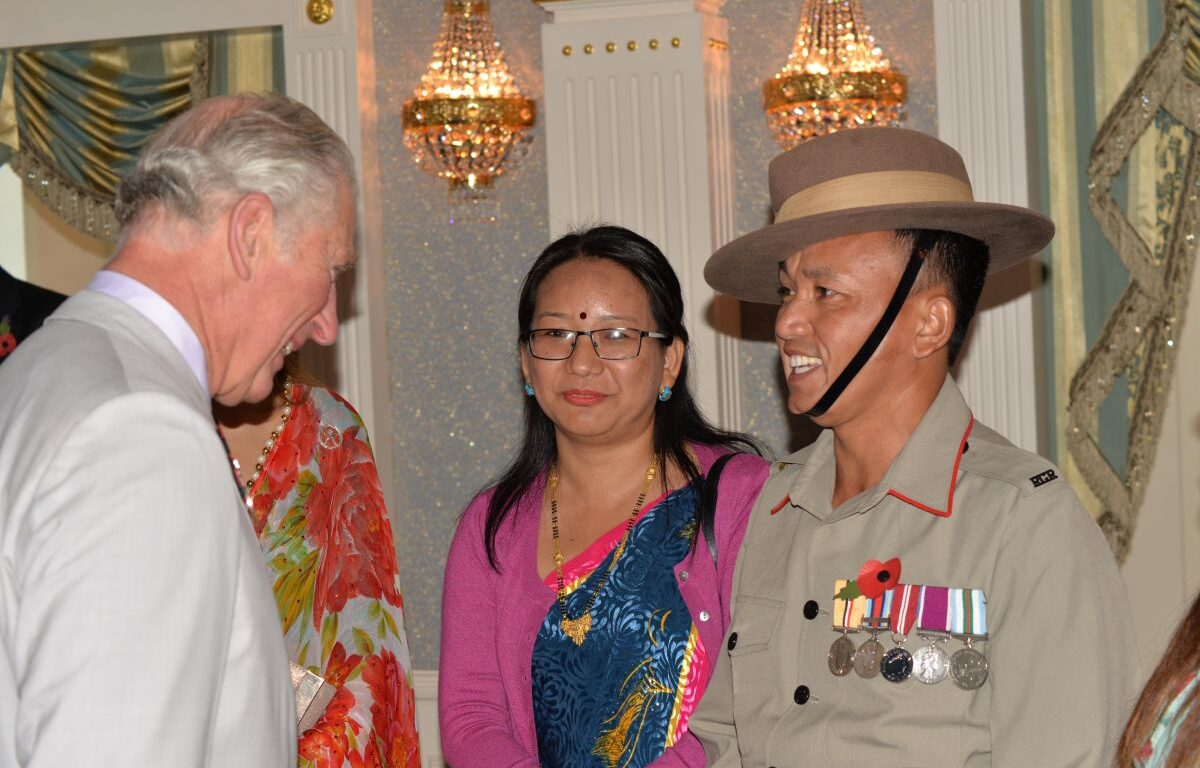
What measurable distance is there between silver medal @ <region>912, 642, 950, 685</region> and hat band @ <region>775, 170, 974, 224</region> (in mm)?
701

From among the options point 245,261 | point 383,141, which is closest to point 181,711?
point 245,261

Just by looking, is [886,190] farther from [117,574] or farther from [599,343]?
[117,574]

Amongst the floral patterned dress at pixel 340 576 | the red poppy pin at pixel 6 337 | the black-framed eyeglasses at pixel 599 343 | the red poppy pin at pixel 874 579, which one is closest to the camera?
the red poppy pin at pixel 874 579

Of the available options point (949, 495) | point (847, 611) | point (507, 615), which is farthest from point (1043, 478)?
point (507, 615)

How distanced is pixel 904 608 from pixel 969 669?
14 centimetres

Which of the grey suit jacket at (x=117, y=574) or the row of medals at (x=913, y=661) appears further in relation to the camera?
the row of medals at (x=913, y=661)

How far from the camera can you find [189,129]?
5.56 ft

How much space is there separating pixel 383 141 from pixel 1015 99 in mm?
1994

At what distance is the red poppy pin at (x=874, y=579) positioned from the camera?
214cm

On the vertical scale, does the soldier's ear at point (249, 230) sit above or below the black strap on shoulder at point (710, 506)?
above

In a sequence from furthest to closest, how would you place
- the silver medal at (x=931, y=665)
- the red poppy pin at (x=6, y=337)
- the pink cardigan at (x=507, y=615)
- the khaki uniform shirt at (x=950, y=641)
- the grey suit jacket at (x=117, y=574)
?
the red poppy pin at (x=6, y=337), the pink cardigan at (x=507, y=615), the silver medal at (x=931, y=665), the khaki uniform shirt at (x=950, y=641), the grey suit jacket at (x=117, y=574)

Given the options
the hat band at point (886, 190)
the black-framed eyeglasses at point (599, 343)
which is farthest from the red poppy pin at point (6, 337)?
the hat band at point (886, 190)

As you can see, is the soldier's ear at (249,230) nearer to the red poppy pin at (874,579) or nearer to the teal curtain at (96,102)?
the red poppy pin at (874,579)

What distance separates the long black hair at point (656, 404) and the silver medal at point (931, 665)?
0.83 meters
